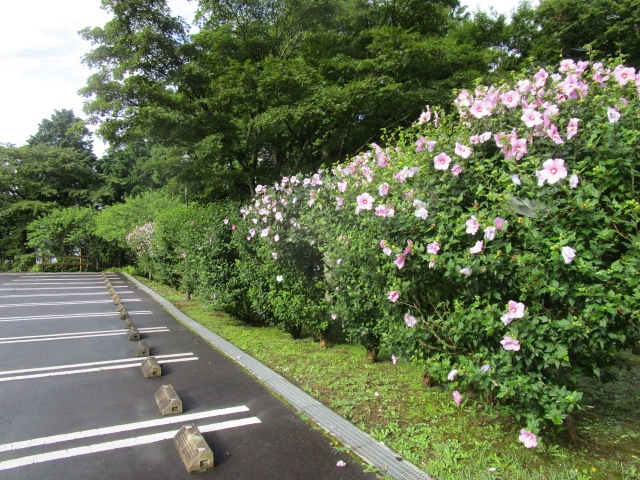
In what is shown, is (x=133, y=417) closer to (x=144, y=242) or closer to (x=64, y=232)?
(x=144, y=242)

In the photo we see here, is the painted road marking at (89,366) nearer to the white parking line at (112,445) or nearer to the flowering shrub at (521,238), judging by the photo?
the white parking line at (112,445)

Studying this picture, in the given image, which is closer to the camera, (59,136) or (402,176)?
(402,176)

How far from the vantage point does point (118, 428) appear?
319 centimetres

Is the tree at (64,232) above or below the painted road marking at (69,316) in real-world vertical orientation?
above

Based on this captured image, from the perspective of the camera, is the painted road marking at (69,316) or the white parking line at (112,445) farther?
the painted road marking at (69,316)

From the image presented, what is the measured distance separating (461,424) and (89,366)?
432 cm

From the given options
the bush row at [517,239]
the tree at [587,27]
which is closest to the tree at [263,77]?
the tree at [587,27]

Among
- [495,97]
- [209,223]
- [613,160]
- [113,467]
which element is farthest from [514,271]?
[209,223]

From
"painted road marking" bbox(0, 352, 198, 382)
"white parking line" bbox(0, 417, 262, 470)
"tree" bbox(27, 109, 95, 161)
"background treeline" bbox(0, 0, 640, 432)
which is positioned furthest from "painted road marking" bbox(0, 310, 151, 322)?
"tree" bbox(27, 109, 95, 161)

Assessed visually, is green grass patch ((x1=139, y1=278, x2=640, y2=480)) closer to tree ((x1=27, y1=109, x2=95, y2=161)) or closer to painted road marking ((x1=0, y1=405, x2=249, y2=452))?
painted road marking ((x1=0, y1=405, x2=249, y2=452))

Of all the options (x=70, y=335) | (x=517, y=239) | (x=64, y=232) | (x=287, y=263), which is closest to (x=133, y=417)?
(x=287, y=263)

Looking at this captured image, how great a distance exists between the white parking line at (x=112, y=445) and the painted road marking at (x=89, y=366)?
6.49 ft

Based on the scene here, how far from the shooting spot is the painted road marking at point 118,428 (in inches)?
116

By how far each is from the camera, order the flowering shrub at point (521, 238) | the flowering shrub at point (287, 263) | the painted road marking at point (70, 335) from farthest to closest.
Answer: the painted road marking at point (70, 335) → the flowering shrub at point (287, 263) → the flowering shrub at point (521, 238)
